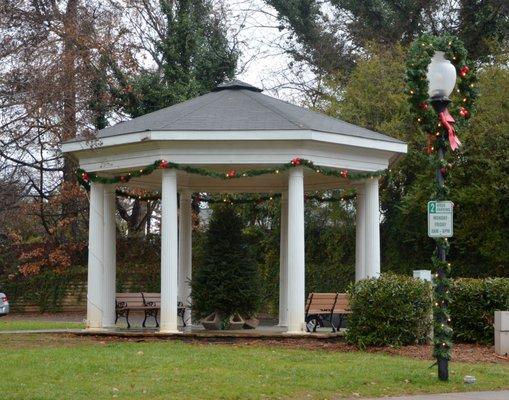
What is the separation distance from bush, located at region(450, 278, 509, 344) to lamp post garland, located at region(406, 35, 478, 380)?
5.76 m

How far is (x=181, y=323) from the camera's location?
26.4m

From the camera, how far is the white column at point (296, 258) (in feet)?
65.9

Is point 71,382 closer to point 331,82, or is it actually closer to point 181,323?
point 181,323

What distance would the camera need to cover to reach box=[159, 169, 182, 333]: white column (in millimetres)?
20109

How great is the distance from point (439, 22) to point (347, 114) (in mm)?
7900

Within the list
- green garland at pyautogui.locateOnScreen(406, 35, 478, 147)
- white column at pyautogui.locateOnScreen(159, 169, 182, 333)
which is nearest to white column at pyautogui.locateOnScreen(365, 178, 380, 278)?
white column at pyautogui.locateOnScreen(159, 169, 182, 333)

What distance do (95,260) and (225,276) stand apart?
2981 millimetres

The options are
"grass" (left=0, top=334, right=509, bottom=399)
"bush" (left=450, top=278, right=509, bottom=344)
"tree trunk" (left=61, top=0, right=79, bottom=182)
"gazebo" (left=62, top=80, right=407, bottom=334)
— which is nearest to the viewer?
"grass" (left=0, top=334, right=509, bottom=399)

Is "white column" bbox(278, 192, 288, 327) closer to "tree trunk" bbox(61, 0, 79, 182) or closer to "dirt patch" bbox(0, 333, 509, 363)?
"dirt patch" bbox(0, 333, 509, 363)

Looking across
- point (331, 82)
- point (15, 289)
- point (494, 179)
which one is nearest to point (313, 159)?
point (494, 179)

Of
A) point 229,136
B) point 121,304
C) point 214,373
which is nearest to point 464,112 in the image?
point 214,373

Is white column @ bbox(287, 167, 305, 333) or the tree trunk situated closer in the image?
white column @ bbox(287, 167, 305, 333)

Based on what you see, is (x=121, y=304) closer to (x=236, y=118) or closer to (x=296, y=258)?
(x=296, y=258)

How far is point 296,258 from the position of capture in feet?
66.5
